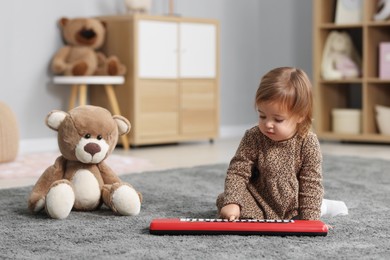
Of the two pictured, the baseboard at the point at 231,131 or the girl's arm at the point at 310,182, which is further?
the baseboard at the point at 231,131

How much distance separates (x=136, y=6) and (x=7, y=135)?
121 centimetres

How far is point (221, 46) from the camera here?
15.8 ft

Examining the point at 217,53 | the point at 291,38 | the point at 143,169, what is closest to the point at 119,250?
the point at 143,169

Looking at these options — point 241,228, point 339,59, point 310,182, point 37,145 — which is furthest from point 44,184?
point 339,59

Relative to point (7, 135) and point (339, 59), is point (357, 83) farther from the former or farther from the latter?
point (7, 135)

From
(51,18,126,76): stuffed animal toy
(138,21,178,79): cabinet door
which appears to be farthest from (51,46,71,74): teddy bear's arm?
(138,21,178,79): cabinet door

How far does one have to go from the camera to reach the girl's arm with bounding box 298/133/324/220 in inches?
69.1

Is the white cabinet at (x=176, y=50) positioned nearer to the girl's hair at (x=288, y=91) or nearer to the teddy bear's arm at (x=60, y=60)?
the teddy bear's arm at (x=60, y=60)

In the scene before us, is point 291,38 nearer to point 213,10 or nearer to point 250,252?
point 213,10

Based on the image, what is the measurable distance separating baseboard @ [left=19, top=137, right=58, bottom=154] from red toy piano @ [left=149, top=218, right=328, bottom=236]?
91.8 inches

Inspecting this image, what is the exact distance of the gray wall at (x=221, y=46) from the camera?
3.84 metres

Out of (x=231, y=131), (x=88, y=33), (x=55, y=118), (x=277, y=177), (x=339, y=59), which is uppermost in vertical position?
(x=88, y=33)

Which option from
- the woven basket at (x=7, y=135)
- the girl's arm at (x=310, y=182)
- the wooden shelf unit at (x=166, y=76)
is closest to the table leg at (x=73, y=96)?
the wooden shelf unit at (x=166, y=76)

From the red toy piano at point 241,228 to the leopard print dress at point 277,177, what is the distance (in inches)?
4.1
